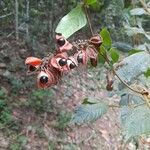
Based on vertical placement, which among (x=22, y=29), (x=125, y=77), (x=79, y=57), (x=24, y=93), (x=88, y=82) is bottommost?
(x=88, y=82)

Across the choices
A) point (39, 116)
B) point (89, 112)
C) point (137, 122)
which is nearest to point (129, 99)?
point (89, 112)

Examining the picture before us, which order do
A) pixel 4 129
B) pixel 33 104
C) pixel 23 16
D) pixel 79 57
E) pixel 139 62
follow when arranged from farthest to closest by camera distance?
pixel 23 16 → pixel 33 104 → pixel 4 129 → pixel 139 62 → pixel 79 57

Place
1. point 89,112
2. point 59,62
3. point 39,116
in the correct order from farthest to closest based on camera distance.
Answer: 1. point 39,116
2. point 89,112
3. point 59,62

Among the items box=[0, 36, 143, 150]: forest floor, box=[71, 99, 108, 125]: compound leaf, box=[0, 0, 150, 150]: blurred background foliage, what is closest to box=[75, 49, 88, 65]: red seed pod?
box=[71, 99, 108, 125]: compound leaf

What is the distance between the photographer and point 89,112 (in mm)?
987

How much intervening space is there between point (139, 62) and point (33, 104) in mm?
3412

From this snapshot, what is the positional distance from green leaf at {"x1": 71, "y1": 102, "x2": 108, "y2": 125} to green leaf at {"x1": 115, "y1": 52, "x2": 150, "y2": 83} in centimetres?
15

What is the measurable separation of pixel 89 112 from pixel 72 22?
1.04 feet

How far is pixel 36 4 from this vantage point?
500 cm

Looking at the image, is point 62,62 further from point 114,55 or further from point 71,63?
point 114,55

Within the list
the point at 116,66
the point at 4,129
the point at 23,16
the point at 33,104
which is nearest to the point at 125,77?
the point at 116,66

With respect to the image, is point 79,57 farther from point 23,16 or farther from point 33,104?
point 23,16

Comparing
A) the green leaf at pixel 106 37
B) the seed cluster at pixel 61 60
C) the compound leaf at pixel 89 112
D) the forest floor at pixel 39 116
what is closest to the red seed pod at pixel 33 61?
the seed cluster at pixel 61 60

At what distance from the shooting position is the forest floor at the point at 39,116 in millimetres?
3871
